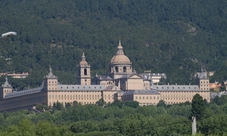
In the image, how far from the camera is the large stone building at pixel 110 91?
18225cm

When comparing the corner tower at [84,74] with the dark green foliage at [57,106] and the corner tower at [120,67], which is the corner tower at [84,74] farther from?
the dark green foliage at [57,106]

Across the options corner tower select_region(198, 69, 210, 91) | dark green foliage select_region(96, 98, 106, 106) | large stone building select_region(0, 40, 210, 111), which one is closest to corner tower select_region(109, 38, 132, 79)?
large stone building select_region(0, 40, 210, 111)

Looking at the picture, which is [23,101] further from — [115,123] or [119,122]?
[119,122]

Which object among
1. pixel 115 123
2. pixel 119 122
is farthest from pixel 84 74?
pixel 119 122

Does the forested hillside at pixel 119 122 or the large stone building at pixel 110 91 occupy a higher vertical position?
the large stone building at pixel 110 91

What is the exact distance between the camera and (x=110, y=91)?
184750 mm

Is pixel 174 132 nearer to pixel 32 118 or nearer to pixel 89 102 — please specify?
pixel 32 118

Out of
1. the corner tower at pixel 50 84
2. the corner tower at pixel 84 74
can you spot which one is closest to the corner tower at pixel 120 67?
the corner tower at pixel 84 74

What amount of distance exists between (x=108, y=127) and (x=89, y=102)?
57824 mm

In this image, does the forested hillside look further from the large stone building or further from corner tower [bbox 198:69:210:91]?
corner tower [bbox 198:69:210:91]

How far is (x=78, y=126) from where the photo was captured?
126688mm

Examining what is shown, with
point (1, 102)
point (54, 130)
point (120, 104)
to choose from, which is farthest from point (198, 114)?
point (1, 102)

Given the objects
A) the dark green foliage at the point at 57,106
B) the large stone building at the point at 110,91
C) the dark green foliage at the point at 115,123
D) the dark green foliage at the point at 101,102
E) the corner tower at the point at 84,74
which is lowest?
the dark green foliage at the point at 115,123

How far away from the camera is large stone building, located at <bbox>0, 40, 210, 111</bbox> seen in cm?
18225
